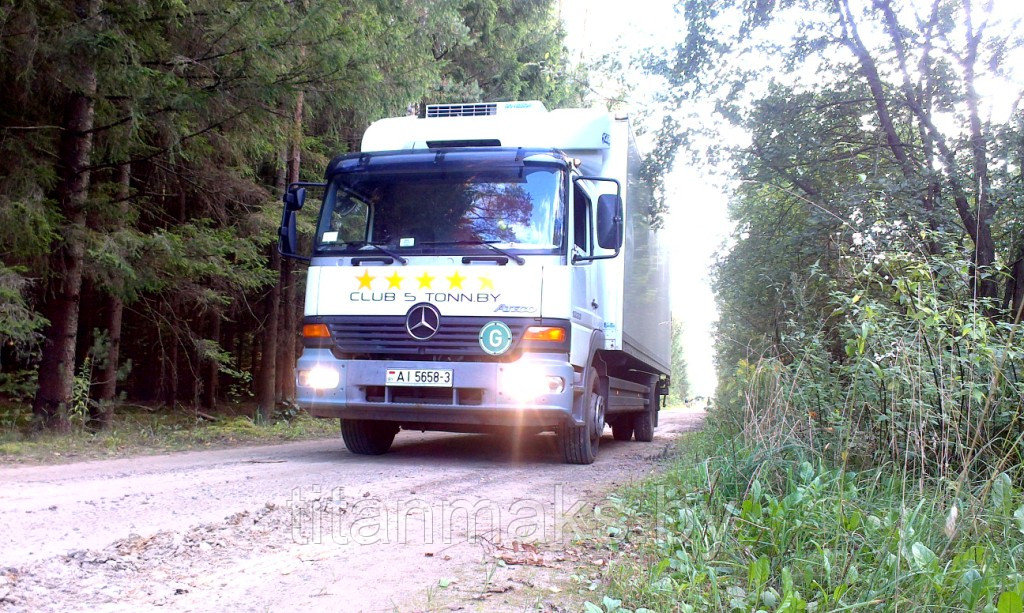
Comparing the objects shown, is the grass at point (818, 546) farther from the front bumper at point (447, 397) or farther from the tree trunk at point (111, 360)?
the tree trunk at point (111, 360)

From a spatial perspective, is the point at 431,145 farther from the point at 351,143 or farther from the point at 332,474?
the point at 351,143

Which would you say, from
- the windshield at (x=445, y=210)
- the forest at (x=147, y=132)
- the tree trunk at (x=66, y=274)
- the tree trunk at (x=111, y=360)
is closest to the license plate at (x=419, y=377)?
the windshield at (x=445, y=210)

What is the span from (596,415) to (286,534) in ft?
14.6

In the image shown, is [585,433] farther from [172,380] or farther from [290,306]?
[172,380]

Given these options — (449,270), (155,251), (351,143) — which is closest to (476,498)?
(449,270)

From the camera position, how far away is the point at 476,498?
17.4 feet

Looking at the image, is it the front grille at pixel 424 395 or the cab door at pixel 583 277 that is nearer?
the front grille at pixel 424 395

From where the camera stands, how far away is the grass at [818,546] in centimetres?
280

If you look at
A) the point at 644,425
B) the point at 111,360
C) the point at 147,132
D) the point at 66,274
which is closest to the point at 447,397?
the point at 66,274

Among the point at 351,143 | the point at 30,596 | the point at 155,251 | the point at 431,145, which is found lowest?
the point at 30,596

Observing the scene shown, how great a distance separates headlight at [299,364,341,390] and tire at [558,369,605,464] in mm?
2245

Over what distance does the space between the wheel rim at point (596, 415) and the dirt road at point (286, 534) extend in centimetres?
89

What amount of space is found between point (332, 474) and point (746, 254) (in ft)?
26.6

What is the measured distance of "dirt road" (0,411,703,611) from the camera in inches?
122
